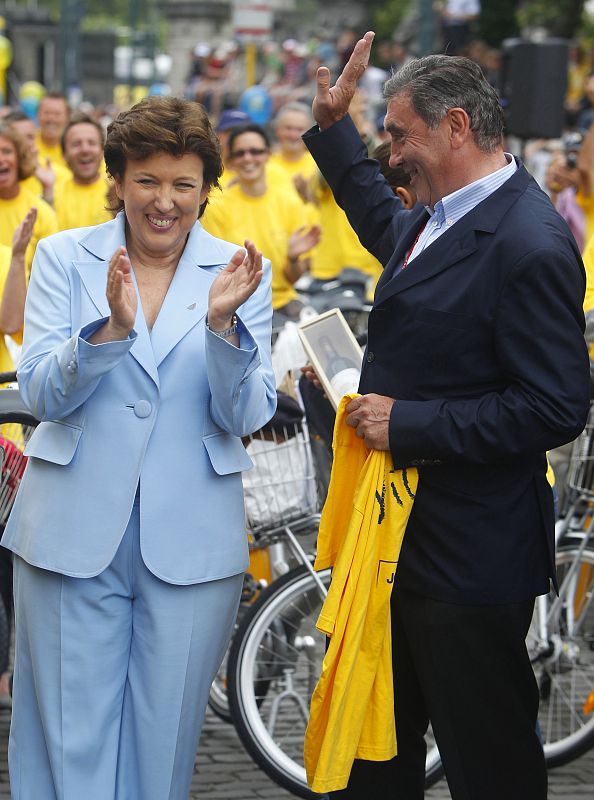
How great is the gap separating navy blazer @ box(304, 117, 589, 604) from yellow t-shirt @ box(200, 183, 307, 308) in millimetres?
5751

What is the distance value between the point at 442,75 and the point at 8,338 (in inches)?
119

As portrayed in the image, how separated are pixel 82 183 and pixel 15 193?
1.99m

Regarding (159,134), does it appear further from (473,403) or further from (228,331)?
(473,403)

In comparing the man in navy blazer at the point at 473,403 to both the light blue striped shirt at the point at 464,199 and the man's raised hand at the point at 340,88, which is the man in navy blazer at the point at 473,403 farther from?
the man's raised hand at the point at 340,88

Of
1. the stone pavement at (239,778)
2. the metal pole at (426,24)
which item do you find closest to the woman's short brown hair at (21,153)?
the stone pavement at (239,778)

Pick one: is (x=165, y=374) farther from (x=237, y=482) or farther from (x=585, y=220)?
(x=585, y=220)

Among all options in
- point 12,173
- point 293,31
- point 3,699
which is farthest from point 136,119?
point 293,31

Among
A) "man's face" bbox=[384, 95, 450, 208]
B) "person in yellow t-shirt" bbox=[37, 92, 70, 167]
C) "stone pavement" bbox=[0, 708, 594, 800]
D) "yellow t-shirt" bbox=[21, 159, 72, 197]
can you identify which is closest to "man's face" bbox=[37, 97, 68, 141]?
"person in yellow t-shirt" bbox=[37, 92, 70, 167]

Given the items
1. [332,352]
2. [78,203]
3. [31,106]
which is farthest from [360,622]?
[31,106]

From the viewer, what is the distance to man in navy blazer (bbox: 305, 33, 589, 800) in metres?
3.41

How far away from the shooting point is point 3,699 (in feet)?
19.0

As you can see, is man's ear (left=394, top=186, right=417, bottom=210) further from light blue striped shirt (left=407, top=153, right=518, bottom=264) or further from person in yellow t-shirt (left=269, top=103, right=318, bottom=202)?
person in yellow t-shirt (left=269, top=103, right=318, bottom=202)

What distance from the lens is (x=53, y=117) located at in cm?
1524

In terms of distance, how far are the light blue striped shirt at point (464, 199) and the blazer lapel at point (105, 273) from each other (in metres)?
0.67
